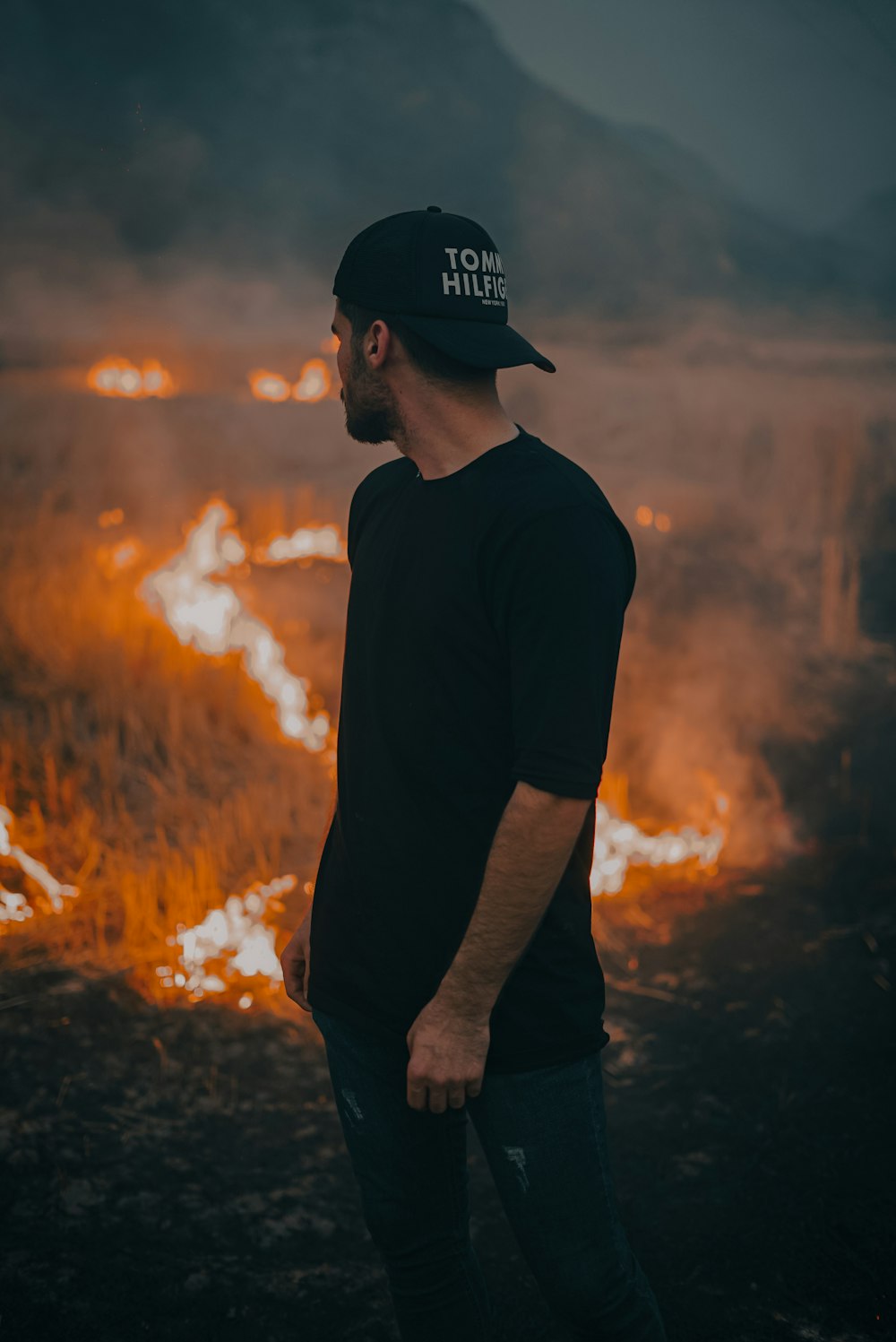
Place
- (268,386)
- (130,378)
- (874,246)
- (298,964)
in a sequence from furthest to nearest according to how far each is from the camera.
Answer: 1. (874,246)
2. (268,386)
3. (130,378)
4. (298,964)

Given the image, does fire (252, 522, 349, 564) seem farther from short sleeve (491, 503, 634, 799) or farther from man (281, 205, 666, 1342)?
short sleeve (491, 503, 634, 799)

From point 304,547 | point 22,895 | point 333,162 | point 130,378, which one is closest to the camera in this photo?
point 22,895

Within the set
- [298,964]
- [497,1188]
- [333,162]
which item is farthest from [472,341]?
[333,162]

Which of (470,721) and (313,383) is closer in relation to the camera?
(470,721)

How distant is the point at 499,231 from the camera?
2172 centimetres

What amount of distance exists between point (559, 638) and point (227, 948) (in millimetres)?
3027

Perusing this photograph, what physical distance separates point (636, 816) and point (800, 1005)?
64.3 inches

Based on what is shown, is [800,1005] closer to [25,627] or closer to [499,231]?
[25,627]

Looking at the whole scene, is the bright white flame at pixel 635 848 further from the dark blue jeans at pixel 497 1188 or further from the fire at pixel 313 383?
the fire at pixel 313 383

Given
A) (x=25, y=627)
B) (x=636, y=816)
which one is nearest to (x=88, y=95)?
(x=25, y=627)

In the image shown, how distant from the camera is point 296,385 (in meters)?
16.0

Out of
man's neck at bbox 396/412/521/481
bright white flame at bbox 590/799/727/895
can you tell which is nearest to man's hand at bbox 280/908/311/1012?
man's neck at bbox 396/412/521/481

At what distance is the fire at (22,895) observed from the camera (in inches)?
163

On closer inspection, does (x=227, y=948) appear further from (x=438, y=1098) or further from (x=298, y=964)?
(x=438, y=1098)
